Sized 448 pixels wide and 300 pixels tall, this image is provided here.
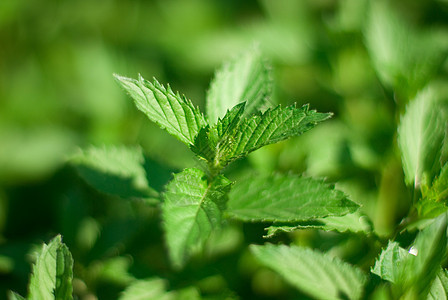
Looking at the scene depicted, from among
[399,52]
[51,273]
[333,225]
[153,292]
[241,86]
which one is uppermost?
[399,52]

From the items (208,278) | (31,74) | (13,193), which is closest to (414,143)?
(208,278)

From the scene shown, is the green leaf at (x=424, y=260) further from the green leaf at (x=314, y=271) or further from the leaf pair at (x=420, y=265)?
the green leaf at (x=314, y=271)

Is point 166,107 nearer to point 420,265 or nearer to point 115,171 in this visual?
point 115,171

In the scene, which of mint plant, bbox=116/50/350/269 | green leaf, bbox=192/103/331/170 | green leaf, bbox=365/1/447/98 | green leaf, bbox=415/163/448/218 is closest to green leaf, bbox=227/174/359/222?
mint plant, bbox=116/50/350/269

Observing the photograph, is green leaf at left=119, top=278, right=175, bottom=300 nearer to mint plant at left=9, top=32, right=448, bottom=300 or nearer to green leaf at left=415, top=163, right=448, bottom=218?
mint plant at left=9, top=32, right=448, bottom=300

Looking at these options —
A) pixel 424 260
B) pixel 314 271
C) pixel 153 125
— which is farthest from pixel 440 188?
pixel 153 125

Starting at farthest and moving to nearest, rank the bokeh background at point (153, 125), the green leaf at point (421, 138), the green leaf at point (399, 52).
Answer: the green leaf at point (399, 52), the bokeh background at point (153, 125), the green leaf at point (421, 138)

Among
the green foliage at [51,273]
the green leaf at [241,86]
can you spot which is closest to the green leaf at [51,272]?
the green foliage at [51,273]
